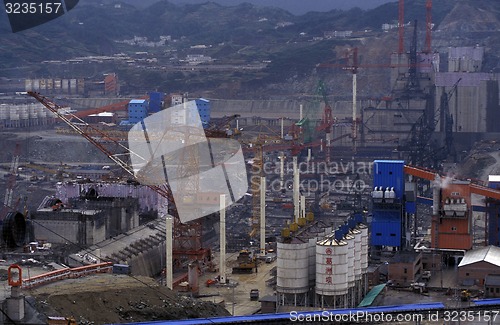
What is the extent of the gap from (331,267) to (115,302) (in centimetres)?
200

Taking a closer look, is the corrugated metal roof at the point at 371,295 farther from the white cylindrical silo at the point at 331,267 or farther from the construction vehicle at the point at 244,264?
the construction vehicle at the point at 244,264

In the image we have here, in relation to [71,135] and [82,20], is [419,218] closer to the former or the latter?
[71,135]

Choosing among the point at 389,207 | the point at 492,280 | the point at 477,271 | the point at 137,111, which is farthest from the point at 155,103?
the point at 492,280

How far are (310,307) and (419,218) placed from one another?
22.1 ft

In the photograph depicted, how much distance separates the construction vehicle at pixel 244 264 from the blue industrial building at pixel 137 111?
12652mm

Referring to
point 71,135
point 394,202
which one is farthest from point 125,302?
point 71,135

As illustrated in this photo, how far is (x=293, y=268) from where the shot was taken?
10.7 m

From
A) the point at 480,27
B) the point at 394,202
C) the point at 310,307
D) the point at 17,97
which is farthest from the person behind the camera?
the point at 480,27

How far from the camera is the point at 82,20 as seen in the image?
165 feet

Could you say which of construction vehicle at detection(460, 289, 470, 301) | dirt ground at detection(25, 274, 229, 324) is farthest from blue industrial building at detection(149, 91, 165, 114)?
construction vehicle at detection(460, 289, 470, 301)

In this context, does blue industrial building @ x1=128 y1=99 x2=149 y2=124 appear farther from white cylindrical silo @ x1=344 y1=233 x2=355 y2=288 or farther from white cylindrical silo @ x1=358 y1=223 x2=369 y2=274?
white cylindrical silo @ x1=344 y1=233 x2=355 y2=288

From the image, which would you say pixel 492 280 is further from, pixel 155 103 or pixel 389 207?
pixel 155 103

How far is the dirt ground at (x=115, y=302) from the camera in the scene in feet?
30.2

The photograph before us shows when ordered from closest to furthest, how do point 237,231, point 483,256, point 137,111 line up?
1. point 483,256
2. point 237,231
3. point 137,111
